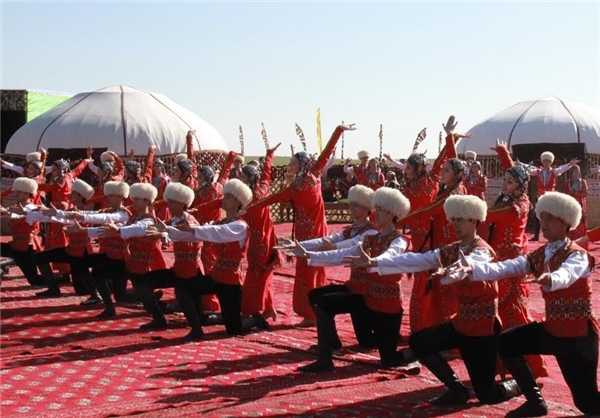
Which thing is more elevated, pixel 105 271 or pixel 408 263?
pixel 408 263

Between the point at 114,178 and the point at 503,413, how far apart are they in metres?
6.74

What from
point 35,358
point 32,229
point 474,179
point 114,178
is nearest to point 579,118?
point 474,179

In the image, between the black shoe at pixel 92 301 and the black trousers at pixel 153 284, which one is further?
the black shoe at pixel 92 301

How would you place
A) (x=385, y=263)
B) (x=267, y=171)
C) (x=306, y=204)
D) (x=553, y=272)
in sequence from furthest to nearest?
(x=267, y=171)
(x=306, y=204)
(x=385, y=263)
(x=553, y=272)

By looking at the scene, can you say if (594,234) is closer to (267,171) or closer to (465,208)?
(465,208)

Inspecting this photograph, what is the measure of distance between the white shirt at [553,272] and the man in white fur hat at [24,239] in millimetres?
5419

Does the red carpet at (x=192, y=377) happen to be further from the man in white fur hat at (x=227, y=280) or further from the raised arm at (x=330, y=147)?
the raised arm at (x=330, y=147)

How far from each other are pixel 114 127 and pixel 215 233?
13315 millimetres

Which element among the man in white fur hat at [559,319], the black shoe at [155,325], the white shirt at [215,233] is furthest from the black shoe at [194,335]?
the man in white fur hat at [559,319]

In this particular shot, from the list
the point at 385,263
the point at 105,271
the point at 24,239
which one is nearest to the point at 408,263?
the point at 385,263

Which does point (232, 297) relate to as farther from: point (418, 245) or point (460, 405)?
point (460, 405)

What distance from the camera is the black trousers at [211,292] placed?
7016 mm

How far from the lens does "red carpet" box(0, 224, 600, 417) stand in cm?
498

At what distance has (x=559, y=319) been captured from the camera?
4.63 meters
